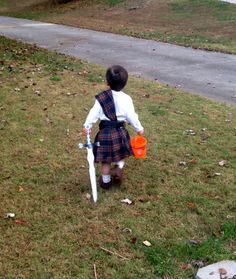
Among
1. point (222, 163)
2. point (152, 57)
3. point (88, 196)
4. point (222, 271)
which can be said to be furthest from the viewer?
point (152, 57)

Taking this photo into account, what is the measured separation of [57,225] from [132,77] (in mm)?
5932

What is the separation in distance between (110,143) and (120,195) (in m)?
0.56

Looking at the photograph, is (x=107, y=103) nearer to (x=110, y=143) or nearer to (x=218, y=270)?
(x=110, y=143)

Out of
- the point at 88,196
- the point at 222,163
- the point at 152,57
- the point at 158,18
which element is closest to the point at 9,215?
the point at 88,196

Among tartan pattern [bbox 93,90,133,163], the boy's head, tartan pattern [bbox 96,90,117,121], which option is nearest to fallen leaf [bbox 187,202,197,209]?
tartan pattern [bbox 93,90,133,163]

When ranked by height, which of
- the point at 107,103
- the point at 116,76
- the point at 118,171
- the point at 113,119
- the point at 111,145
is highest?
the point at 116,76

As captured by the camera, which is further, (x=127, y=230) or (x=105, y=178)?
(x=105, y=178)

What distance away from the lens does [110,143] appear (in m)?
4.82

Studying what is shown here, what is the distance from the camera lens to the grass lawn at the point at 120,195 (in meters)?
3.90

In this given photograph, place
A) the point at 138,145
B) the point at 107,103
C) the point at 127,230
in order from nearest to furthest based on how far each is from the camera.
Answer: the point at 127,230
the point at 107,103
the point at 138,145

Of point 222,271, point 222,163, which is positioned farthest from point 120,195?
point 222,271

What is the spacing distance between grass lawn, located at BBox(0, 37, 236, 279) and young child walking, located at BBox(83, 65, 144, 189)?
16.6 inches

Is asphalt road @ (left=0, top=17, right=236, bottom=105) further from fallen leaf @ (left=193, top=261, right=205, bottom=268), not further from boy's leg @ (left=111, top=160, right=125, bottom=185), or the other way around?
fallen leaf @ (left=193, top=261, right=205, bottom=268)

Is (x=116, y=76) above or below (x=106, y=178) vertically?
above
